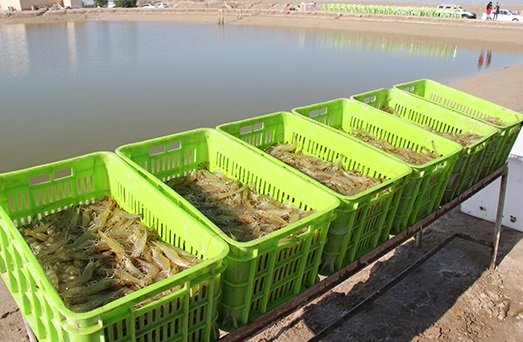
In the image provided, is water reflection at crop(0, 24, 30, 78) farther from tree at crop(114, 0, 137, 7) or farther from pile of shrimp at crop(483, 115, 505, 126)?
pile of shrimp at crop(483, 115, 505, 126)

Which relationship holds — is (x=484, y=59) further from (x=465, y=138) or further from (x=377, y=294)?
(x=377, y=294)

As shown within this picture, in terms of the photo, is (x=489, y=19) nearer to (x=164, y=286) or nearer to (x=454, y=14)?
(x=454, y=14)

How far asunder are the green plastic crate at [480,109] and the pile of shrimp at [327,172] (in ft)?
5.35

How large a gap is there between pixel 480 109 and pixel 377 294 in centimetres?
267

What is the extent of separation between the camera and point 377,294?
472 centimetres

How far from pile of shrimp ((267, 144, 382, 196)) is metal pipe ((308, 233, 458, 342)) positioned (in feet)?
5.04

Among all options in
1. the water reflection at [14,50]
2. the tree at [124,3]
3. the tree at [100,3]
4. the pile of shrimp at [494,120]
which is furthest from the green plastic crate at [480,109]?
the tree at [100,3]

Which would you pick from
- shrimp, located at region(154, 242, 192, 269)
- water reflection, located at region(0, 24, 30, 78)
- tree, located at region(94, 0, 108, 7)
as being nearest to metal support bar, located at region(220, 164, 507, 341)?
shrimp, located at region(154, 242, 192, 269)

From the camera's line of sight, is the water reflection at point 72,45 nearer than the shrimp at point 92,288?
No

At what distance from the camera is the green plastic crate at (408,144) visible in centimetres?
320

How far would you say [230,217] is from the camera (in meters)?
3.00

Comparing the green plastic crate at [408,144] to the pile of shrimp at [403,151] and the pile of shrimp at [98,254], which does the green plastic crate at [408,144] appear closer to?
the pile of shrimp at [403,151]

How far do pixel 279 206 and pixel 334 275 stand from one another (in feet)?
1.95

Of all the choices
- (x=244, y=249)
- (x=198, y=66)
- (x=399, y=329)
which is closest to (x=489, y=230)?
(x=399, y=329)
